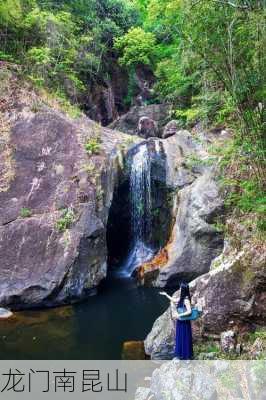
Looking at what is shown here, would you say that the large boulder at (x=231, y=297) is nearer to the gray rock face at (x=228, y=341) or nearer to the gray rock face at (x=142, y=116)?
the gray rock face at (x=228, y=341)

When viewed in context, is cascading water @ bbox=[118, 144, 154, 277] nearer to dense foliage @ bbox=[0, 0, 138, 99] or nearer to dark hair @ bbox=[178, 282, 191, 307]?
dense foliage @ bbox=[0, 0, 138, 99]

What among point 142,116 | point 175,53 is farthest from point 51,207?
point 175,53

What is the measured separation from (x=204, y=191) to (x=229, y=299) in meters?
5.02

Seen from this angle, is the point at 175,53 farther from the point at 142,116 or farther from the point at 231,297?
the point at 231,297

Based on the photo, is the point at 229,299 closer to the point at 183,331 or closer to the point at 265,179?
the point at 183,331

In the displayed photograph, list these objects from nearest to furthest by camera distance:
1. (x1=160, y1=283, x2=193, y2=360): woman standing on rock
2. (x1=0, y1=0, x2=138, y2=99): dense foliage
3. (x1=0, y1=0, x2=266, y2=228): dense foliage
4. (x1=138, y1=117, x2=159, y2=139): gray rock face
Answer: (x1=160, y1=283, x2=193, y2=360): woman standing on rock < (x1=0, y1=0, x2=266, y2=228): dense foliage < (x1=0, y1=0, x2=138, y2=99): dense foliage < (x1=138, y1=117, x2=159, y2=139): gray rock face

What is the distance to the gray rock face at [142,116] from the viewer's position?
61.0ft

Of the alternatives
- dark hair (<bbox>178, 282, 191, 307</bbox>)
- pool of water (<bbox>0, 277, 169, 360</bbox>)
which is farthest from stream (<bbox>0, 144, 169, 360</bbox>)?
dark hair (<bbox>178, 282, 191, 307</bbox>)

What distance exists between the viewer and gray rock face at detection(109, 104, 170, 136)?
18578mm

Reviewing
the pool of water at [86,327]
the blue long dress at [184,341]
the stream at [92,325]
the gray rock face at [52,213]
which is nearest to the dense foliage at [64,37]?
the gray rock face at [52,213]

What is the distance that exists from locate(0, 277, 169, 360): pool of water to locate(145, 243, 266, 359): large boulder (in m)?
1.52

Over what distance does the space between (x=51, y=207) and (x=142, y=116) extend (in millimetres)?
8602

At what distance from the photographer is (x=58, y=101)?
13.8 m

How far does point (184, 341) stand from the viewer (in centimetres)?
617
